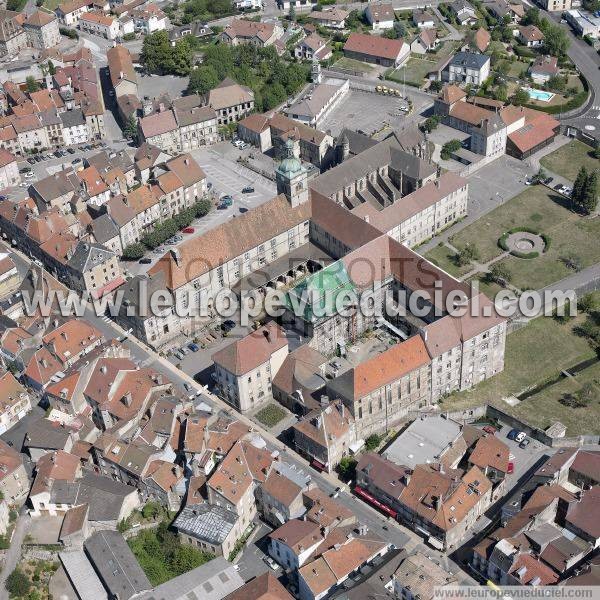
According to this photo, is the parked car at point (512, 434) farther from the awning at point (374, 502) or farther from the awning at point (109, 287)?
the awning at point (109, 287)

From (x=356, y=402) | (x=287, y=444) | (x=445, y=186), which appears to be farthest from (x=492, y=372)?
(x=445, y=186)

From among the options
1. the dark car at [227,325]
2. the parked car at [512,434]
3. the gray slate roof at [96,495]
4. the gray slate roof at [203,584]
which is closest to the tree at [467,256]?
the parked car at [512,434]

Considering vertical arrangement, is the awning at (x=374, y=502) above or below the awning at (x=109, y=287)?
below

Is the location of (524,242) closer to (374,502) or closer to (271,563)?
(374,502)

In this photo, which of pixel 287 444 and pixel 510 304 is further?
pixel 510 304

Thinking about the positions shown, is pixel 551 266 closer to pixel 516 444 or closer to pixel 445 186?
pixel 445 186

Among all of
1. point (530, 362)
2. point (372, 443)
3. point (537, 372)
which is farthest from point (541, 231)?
point (372, 443)

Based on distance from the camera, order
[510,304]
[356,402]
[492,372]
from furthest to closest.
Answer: [510,304]
[492,372]
[356,402]
